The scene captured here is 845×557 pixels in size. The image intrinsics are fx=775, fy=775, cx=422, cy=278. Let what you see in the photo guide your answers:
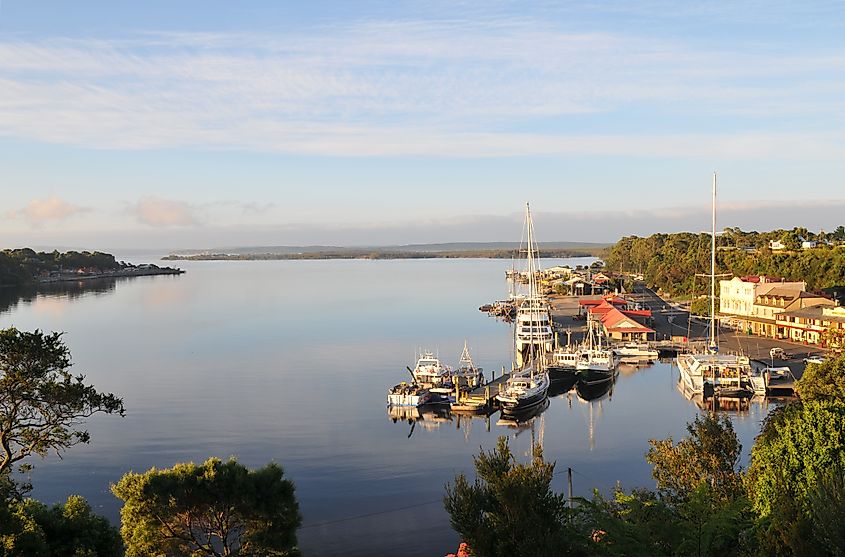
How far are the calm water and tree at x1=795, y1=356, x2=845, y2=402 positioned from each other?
Answer: 417cm

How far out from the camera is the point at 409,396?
28516 mm

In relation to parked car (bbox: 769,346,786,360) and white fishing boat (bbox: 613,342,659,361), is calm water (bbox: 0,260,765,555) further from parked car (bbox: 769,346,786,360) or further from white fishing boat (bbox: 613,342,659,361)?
parked car (bbox: 769,346,786,360)

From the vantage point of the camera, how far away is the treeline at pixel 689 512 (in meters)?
7.88

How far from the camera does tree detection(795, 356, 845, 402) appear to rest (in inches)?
728

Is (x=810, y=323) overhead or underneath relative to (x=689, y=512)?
underneath

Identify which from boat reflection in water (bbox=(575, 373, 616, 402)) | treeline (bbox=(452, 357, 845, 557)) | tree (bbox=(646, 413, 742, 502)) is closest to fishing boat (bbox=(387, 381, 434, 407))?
boat reflection in water (bbox=(575, 373, 616, 402))

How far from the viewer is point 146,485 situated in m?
11.3

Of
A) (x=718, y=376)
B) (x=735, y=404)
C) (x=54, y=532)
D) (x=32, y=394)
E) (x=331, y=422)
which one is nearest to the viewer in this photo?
(x=54, y=532)

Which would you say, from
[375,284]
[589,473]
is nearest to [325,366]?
[589,473]

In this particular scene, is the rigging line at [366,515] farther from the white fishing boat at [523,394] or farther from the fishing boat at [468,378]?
the fishing boat at [468,378]

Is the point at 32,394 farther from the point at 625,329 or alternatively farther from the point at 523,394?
the point at 625,329

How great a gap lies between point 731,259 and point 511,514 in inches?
2644

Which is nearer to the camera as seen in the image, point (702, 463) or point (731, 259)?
point (702, 463)

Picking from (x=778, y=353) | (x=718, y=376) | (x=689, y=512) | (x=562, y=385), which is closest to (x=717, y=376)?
(x=718, y=376)
